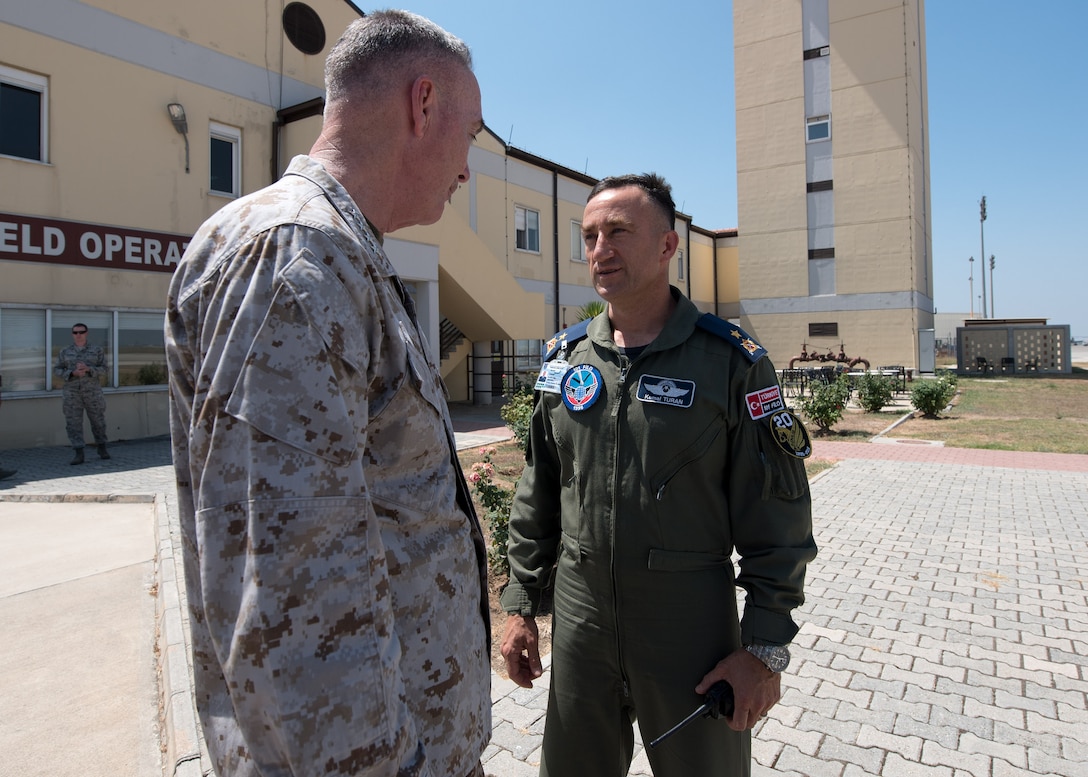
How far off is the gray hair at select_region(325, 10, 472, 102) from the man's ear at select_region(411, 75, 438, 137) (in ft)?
0.13

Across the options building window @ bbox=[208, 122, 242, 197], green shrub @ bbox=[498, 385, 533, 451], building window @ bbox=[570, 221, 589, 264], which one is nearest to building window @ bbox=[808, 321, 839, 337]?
building window @ bbox=[570, 221, 589, 264]

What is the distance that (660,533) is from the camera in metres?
1.92

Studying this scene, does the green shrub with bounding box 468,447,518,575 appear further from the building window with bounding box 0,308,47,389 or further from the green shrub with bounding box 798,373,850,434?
the green shrub with bounding box 798,373,850,434

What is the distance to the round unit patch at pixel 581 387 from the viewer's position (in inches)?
82.7

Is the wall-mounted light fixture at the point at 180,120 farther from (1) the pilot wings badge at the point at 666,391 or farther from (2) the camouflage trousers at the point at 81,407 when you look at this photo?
(1) the pilot wings badge at the point at 666,391

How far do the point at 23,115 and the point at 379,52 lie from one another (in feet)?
40.7

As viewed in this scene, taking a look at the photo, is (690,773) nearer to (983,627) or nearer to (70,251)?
(983,627)

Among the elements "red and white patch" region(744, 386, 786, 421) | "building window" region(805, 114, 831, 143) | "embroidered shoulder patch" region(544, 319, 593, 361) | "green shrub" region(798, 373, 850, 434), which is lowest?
"green shrub" region(798, 373, 850, 434)

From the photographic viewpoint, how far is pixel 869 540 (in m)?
6.43

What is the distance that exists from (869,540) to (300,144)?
1243 cm

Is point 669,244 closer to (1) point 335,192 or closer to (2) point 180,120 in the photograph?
(1) point 335,192

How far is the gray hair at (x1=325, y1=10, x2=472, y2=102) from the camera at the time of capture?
1.27 m

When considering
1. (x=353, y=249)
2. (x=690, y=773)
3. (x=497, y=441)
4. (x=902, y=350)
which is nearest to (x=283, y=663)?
(x=353, y=249)

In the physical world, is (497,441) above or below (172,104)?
below
